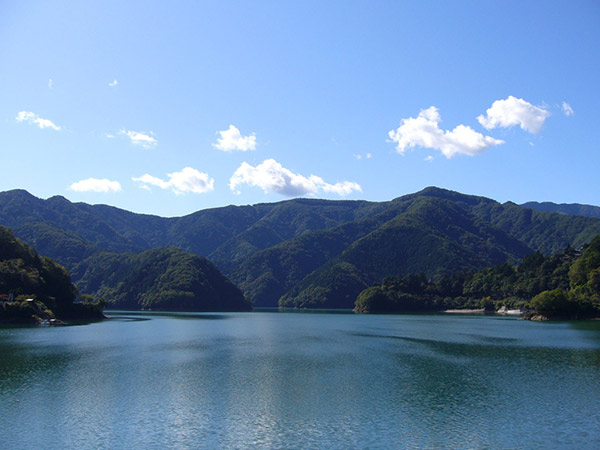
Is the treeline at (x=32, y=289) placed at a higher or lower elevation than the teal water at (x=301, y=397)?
higher

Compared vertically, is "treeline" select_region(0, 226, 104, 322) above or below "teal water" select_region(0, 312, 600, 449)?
above

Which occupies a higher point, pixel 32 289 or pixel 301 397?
pixel 32 289

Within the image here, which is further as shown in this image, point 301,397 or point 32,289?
point 32,289

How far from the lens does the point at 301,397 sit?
37.1 m

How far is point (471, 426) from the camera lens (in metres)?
29.2

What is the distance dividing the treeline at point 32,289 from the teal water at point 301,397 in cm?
4602

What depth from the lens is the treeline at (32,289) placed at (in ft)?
350

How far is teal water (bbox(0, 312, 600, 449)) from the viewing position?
27109mm

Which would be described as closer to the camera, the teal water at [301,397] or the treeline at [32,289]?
the teal water at [301,397]

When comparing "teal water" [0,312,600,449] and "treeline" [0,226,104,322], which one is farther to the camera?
"treeline" [0,226,104,322]

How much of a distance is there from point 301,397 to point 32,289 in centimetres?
10163

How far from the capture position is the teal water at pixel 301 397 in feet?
88.9

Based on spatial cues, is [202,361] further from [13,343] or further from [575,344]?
[575,344]

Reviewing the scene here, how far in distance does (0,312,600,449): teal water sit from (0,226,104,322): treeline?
46.0 meters
